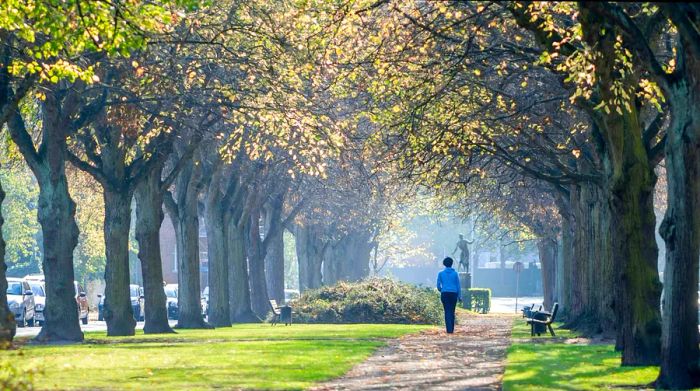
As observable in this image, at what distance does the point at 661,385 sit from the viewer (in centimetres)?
1647

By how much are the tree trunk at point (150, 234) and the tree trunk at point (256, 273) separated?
17645 mm

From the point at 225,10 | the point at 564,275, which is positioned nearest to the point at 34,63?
the point at 225,10

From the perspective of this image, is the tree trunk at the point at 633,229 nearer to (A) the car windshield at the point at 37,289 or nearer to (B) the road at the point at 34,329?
(B) the road at the point at 34,329

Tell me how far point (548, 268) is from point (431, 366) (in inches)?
1737

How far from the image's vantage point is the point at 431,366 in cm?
2086

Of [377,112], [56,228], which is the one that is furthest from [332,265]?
[56,228]

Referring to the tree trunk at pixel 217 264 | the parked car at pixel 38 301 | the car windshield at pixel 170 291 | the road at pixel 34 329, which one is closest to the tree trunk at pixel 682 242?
the road at pixel 34 329

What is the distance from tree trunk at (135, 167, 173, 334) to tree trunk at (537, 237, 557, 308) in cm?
2892

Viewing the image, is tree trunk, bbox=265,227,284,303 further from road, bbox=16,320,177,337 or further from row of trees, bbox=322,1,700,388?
row of trees, bbox=322,1,700,388

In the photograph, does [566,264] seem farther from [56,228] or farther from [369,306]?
[56,228]

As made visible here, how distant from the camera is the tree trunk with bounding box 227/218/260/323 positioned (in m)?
46.7

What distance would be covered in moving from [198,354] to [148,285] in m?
12.3

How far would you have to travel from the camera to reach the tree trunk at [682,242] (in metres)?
16.2

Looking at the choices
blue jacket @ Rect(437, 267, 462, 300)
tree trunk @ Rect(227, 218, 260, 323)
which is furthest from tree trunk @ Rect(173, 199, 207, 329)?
blue jacket @ Rect(437, 267, 462, 300)
